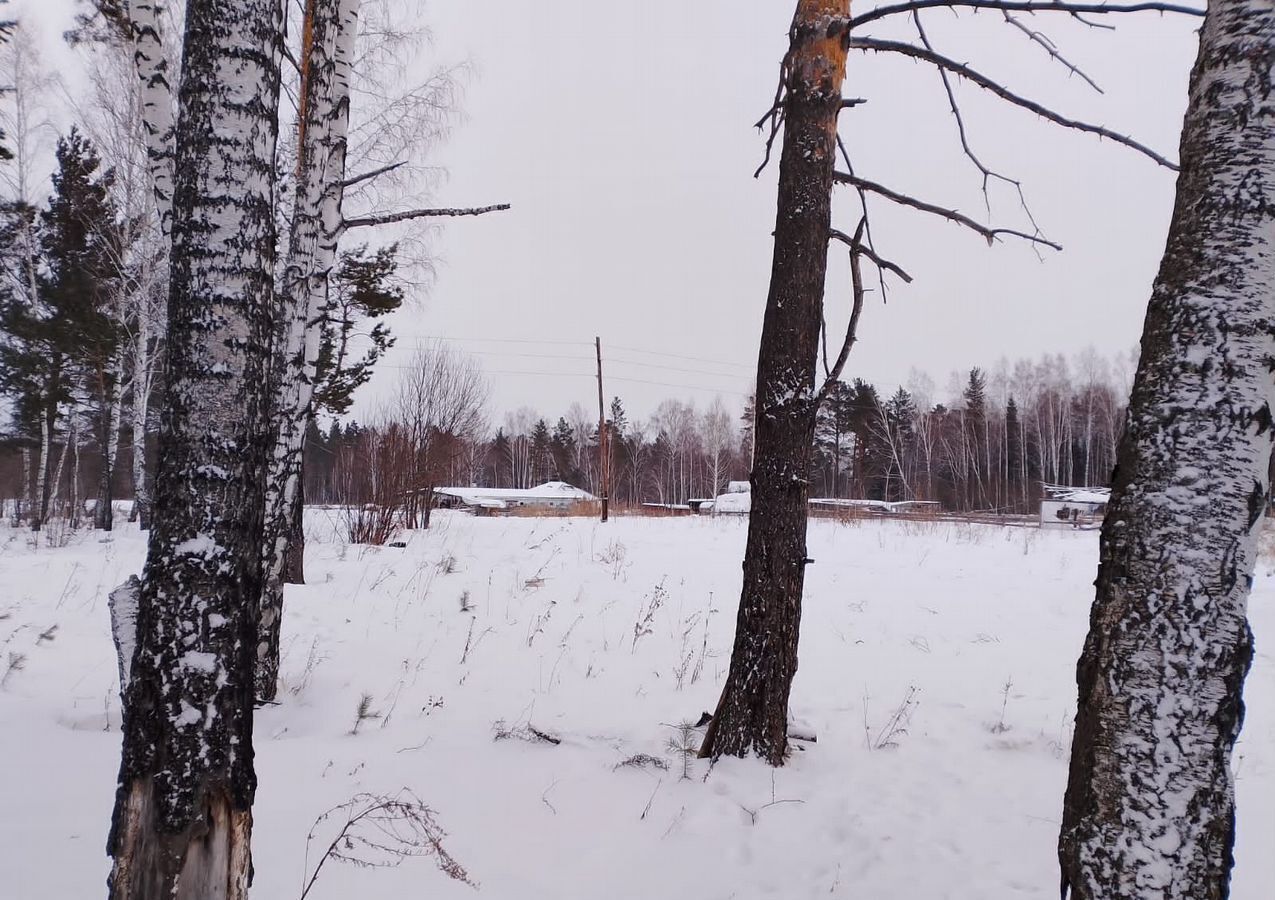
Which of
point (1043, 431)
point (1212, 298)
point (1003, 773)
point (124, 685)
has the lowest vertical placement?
point (1003, 773)

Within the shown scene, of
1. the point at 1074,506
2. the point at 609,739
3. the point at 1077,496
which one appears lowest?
the point at 609,739

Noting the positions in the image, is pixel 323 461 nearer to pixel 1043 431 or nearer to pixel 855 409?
pixel 855 409

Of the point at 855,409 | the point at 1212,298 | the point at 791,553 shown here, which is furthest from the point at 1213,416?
the point at 855,409

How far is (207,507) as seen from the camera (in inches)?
60.9

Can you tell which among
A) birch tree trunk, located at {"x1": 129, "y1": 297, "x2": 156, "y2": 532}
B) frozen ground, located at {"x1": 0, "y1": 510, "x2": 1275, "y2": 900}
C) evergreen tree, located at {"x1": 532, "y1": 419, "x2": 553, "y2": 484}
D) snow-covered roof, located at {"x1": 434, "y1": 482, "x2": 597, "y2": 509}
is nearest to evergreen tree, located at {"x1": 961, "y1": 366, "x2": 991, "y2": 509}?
snow-covered roof, located at {"x1": 434, "y1": 482, "x2": 597, "y2": 509}

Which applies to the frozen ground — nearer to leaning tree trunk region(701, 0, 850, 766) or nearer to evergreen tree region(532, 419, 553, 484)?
leaning tree trunk region(701, 0, 850, 766)

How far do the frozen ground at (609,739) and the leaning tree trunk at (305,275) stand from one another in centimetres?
69

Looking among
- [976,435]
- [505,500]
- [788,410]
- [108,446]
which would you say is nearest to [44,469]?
[108,446]

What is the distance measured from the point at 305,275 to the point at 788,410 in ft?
9.25

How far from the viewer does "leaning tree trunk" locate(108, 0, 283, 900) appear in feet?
4.86

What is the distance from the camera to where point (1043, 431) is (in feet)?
136

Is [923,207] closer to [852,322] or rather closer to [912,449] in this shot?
[852,322]

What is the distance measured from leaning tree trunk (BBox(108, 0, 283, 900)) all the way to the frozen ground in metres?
0.62

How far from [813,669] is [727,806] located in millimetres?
2202
